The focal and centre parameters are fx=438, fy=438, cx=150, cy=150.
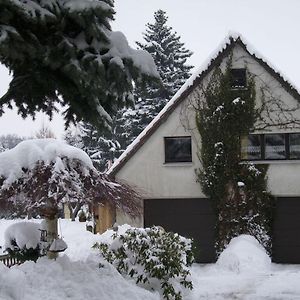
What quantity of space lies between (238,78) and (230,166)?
124 inches

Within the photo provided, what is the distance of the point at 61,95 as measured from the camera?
7289mm

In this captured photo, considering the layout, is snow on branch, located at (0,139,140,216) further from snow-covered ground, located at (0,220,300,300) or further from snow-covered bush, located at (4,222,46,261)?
snow-covered ground, located at (0,220,300,300)

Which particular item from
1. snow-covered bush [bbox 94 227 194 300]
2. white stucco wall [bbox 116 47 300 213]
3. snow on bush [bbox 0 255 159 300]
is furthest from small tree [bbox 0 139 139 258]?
white stucco wall [bbox 116 47 300 213]

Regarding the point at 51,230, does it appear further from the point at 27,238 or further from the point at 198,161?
the point at 198,161

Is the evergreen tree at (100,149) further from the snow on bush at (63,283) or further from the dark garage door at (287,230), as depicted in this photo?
the snow on bush at (63,283)

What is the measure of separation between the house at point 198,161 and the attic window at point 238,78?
4cm

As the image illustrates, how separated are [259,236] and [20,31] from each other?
1119 centimetres

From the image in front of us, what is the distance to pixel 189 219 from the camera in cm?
1540

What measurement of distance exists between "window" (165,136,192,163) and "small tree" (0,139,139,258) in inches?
316

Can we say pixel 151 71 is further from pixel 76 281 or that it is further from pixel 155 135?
pixel 155 135

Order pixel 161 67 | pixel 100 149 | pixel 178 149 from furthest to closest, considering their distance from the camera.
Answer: pixel 100 149 → pixel 161 67 → pixel 178 149

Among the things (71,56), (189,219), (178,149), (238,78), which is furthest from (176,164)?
(71,56)

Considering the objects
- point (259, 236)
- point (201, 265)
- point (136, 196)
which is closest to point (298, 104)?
point (259, 236)

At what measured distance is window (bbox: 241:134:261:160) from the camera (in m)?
15.2
